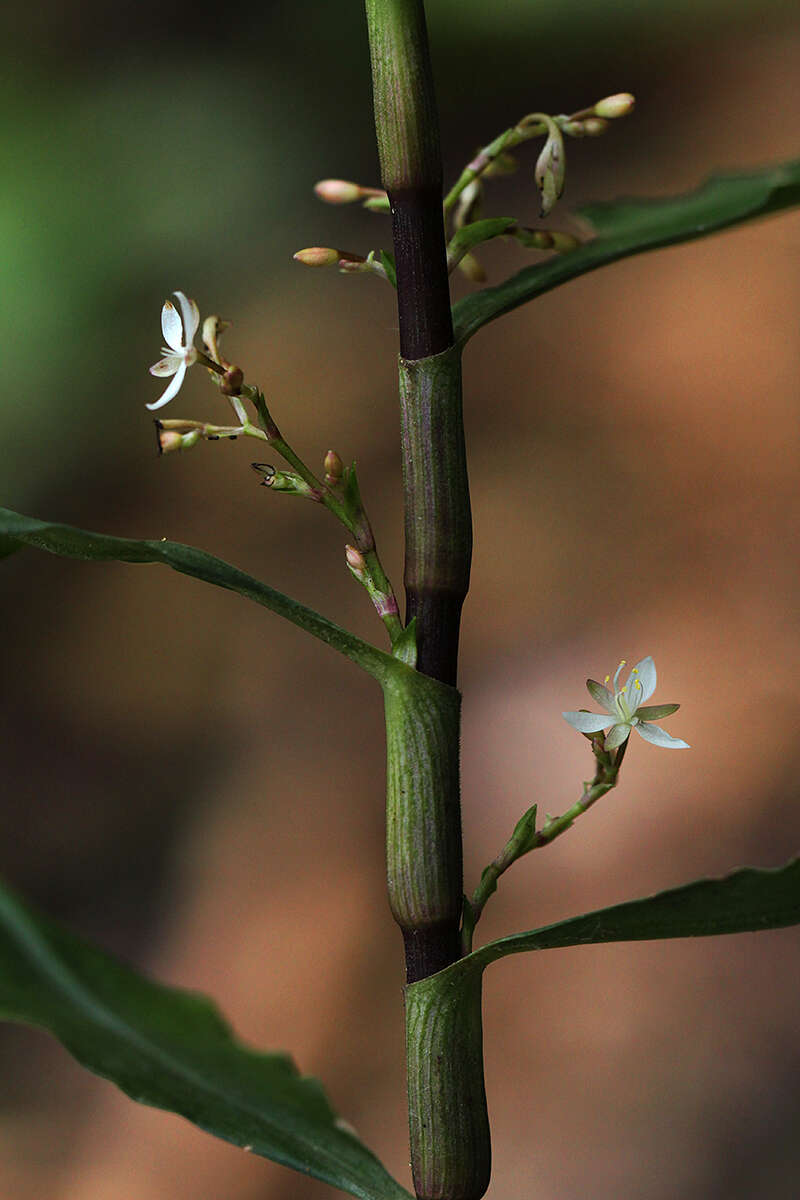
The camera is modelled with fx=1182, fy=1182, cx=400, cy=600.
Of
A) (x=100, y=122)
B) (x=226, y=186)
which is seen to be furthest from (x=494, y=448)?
(x=100, y=122)

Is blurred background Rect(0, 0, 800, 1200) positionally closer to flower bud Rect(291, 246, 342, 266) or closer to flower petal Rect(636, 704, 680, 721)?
flower petal Rect(636, 704, 680, 721)

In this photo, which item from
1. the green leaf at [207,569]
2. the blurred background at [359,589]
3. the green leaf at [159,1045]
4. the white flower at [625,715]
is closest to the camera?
the green leaf at [159,1045]

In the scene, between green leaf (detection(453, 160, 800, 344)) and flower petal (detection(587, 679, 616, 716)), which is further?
flower petal (detection(587, 679, 616, 716))

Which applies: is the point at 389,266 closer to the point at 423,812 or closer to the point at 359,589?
the point at 423,812

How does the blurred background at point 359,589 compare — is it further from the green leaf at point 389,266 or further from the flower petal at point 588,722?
the green leaf at point 389,266

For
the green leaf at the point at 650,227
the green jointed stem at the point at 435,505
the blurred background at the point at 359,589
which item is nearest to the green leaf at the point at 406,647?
the green jointed stem at the point at 435,505

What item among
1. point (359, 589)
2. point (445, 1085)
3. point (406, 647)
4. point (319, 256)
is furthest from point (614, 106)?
point (359, 589)

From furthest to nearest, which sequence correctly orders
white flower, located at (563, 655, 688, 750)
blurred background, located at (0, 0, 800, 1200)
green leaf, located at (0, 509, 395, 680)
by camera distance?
blurred background, located at (0, 0, 800, 1200) < white flower, located at (563, 655, 688, 750) < green leaf, located at (0, 509, 395, 680)

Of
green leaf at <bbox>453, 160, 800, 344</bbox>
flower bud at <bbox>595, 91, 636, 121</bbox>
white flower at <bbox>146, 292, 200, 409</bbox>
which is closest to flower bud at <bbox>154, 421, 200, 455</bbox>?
white flower at <bbox>146, 292, 200, 409</bbox>
